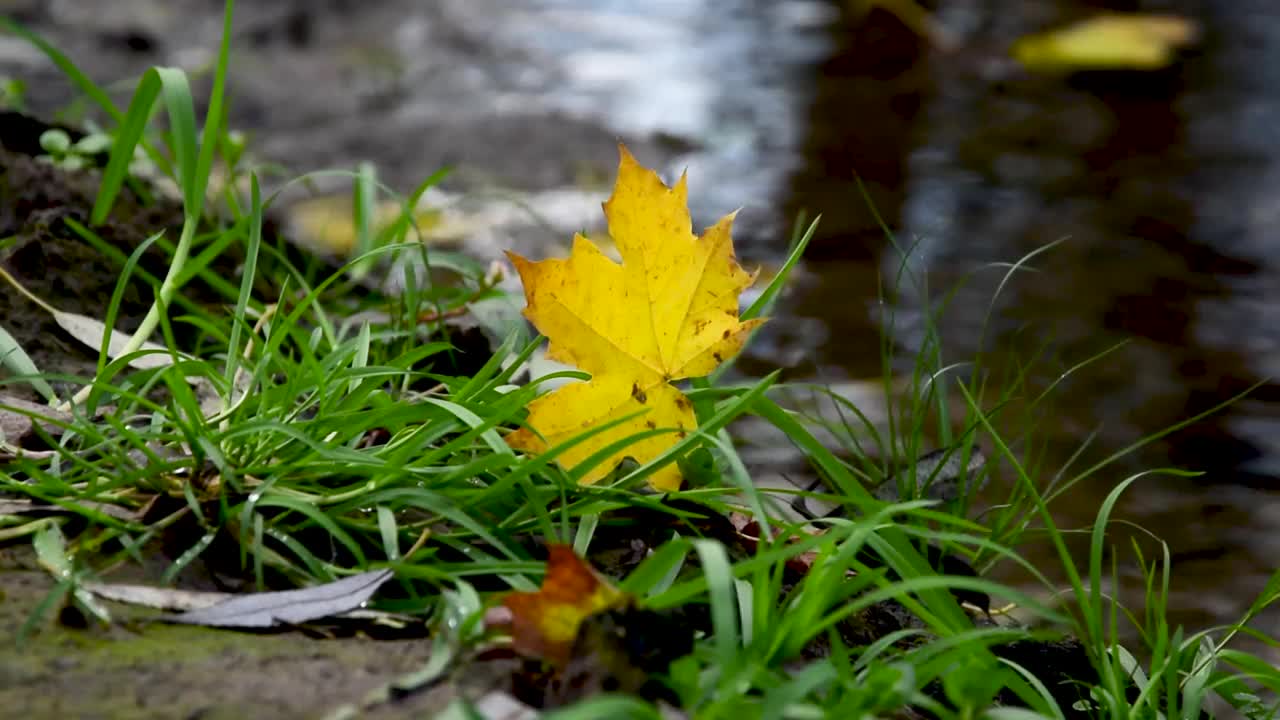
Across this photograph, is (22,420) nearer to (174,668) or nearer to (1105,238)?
(174,668)

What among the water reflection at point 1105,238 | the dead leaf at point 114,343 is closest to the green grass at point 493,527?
the dead leaf at point 114,343

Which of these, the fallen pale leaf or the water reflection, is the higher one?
the fallen pale leaf

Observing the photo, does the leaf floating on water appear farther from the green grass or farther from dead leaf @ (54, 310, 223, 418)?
dead leaf @ (54, 310, 223, 418)

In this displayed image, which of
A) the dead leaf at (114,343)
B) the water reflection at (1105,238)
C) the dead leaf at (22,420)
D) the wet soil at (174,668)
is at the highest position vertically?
the dead leaf at (22,420)

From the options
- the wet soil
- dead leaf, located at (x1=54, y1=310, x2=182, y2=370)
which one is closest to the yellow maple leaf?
the wet soil

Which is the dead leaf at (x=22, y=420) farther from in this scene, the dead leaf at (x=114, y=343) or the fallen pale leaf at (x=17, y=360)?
the dead leaf at (x=114, y=343)

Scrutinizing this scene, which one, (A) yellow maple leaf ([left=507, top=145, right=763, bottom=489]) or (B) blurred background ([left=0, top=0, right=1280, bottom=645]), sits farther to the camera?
(B) blurred background ([left=0, top=0, right=1280, bottom=645])
